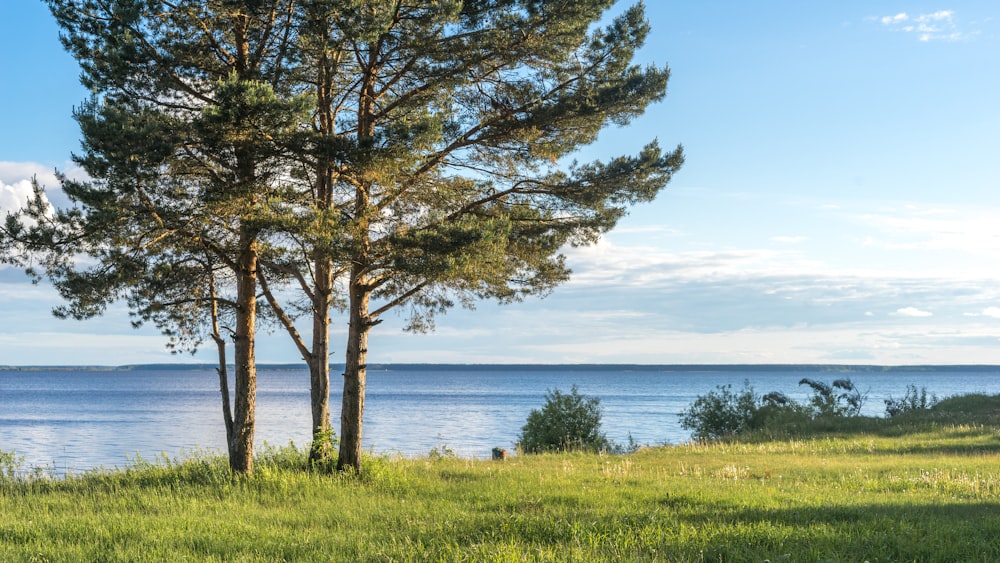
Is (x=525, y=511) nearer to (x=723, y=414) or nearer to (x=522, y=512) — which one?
(x=522, y=512)

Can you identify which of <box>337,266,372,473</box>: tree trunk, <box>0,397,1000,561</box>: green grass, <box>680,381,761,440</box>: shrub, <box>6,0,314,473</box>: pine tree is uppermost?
<box>6,0,314,473</box>: pine tree

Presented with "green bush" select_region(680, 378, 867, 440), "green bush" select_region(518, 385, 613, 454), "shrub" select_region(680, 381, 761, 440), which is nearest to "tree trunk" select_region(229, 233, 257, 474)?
"green bush" select_region(518, 385, 613, 454)

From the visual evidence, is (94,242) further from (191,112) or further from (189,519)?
(189,519)

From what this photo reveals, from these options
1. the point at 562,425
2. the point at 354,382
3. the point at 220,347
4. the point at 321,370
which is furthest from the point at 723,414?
the point at 220,347

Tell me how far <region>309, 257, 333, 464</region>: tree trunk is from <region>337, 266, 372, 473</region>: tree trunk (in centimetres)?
37

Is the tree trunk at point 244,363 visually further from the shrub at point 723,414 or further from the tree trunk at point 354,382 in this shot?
the shrub at point 723,414

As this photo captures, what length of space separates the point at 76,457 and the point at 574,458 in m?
24.1

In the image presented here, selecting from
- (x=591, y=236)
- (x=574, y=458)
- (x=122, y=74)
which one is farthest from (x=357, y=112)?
(x=574, y=458)

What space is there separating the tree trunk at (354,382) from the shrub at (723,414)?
16718 mm

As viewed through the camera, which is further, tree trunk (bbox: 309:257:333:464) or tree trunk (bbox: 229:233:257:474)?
tree trunk (bbox: 309:257:333:464)

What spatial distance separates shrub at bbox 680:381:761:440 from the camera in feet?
89.7

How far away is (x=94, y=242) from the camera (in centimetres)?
1280

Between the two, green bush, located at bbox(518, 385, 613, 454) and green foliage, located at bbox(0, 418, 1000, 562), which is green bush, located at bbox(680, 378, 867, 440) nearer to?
green bush, located at bbox(518, 385, 613, 454)

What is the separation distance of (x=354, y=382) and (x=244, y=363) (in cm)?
195
